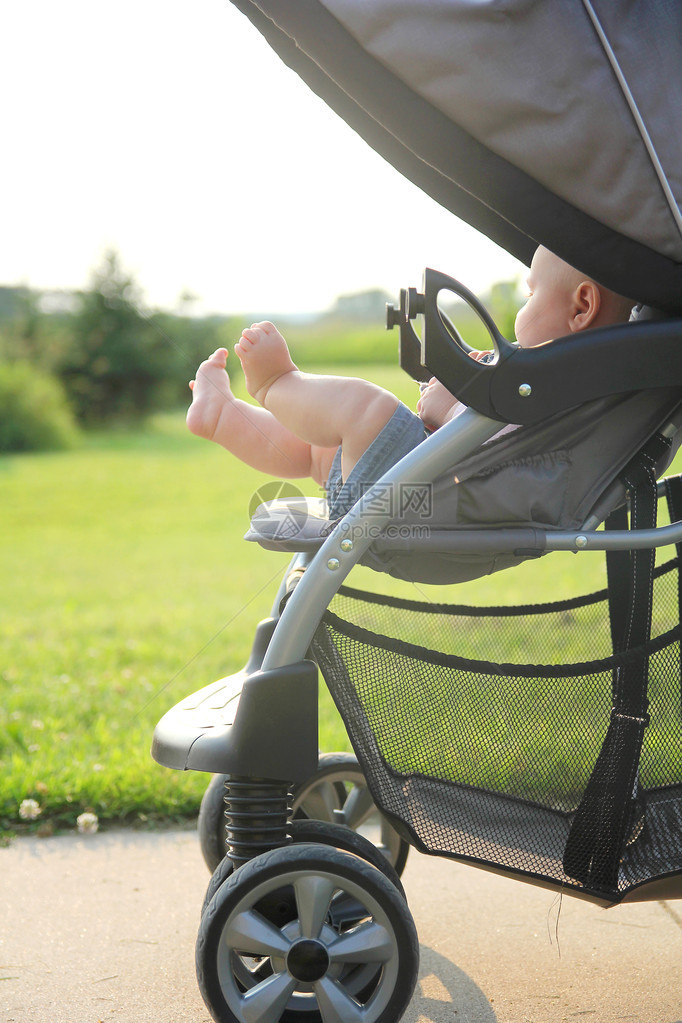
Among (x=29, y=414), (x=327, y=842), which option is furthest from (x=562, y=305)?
(x=29, y=414)

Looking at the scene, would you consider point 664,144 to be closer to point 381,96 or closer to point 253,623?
point 381,96

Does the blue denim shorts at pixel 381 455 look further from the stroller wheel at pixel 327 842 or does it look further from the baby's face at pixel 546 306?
the stroller wheel at pixel 327 842

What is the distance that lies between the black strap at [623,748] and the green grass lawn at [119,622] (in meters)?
0.38

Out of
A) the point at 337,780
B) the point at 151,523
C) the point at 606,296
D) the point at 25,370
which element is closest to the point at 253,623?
the point at 337,780

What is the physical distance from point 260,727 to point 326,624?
0.20 meters

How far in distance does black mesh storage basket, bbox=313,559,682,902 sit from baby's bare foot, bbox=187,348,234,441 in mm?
495

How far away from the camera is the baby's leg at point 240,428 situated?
1773 millimetres

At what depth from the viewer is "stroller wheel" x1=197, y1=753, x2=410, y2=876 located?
5.99 feet

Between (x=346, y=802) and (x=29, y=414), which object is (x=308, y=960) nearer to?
(x=346, y=802)

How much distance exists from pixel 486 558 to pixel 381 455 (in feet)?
0.79

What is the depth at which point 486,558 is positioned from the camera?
149 centimetres

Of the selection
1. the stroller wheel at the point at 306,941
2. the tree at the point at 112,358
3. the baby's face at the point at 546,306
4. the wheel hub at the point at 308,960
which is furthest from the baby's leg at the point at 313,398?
the tree at the point at 112,358

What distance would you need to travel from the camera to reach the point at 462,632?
1844 mm

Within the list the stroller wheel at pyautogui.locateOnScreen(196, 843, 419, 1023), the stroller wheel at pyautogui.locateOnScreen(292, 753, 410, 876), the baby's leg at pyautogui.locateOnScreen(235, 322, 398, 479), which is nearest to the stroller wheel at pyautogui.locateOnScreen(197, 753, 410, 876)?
the stroller wheel at pyautogui.locateOnScreen(292, 753, 410, 876)
